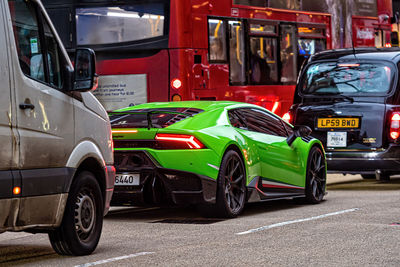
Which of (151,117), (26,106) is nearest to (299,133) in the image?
(151,117)

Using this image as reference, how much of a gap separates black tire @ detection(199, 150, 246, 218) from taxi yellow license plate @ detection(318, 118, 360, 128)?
13.4 ft

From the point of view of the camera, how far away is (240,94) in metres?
17.9

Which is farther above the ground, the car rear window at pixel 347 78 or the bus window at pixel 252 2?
the bus window at pixel 252 2

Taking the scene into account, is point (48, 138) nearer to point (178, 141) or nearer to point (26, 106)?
point (26, 106)

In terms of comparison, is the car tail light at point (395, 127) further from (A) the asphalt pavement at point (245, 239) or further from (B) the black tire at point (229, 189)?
(B) the black tire at point (229, 189)

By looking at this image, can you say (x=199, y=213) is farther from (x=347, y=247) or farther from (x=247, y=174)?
(x=347, y=247)

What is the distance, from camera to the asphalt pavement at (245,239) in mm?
7543

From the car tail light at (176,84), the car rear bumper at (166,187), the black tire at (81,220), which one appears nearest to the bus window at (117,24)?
the car tail light at (176,84)

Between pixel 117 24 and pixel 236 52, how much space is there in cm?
220

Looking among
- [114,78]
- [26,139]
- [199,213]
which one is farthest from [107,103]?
[26,139]

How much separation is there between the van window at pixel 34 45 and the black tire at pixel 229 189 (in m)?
3.38

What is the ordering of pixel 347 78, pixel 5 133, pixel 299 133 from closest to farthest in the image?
pixel 5 133 < pixel 299 133 < pixel 347 78

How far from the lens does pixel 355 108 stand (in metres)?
14.8

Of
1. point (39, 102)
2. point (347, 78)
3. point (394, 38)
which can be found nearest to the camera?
point (39, 102)
